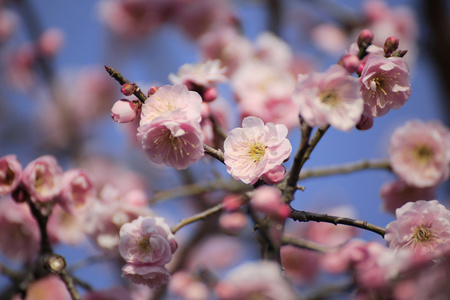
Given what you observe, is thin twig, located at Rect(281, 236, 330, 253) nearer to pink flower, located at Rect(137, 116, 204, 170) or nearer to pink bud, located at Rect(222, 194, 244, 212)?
pink bud, located at Rect(222, 194, 244, 212)

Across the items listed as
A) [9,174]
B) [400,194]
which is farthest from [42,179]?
[400,194]

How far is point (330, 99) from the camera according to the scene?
2.99 ft

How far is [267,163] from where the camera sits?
3.18 feet

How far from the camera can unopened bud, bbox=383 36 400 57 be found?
1020 mm

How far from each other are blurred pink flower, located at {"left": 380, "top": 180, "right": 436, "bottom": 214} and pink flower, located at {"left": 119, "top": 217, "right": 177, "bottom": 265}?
95 cm

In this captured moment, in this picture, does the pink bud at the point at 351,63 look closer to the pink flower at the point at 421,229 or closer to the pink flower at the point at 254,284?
the pink flower at the point at 421,229

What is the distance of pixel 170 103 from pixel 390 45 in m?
0.60

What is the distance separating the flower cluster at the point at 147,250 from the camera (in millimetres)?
1038

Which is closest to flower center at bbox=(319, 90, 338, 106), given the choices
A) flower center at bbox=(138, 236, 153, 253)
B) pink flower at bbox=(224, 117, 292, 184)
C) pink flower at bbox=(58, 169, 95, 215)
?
pink flower at bbox=(224, 117, 292, 184)

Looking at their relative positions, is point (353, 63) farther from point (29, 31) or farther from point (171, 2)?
point (29, 31)

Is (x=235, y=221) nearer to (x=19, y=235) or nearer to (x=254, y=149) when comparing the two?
(x=254, y=149)

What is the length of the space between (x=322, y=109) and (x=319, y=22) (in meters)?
3.53

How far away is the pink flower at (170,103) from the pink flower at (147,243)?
0.29 m

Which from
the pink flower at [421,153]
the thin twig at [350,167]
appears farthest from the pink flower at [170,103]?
the pink flower at [421,153]
